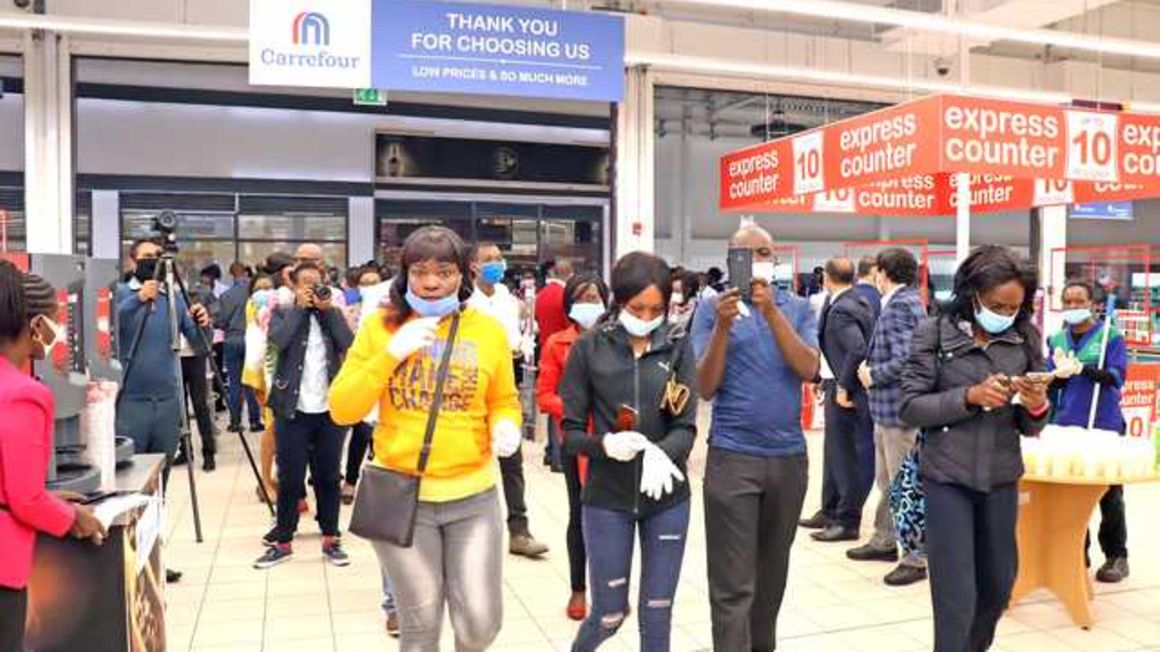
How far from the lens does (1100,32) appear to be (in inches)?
434

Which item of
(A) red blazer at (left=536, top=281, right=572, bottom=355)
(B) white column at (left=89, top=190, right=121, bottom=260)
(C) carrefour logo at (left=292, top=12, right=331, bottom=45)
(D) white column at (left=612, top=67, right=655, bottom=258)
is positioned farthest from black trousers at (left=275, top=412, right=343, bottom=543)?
(B) white column at (left=89, top=190, right=121, bottom=260)

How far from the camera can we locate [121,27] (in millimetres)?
7738

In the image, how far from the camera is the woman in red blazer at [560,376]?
3635 millimetres

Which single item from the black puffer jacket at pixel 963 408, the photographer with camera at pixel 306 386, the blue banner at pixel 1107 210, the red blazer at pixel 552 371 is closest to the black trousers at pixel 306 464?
the photographer with camera at pixel 306 386

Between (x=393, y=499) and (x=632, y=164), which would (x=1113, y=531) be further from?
(x=632, y=164)

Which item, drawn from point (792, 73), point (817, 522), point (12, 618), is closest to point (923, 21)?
point (792, 73)

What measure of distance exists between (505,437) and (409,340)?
339mm

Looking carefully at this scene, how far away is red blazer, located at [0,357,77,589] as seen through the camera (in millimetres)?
1897

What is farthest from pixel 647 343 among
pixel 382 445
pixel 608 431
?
pixel 382 445

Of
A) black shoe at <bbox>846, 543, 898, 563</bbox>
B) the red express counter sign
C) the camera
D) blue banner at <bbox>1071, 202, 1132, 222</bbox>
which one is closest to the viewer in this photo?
the camera

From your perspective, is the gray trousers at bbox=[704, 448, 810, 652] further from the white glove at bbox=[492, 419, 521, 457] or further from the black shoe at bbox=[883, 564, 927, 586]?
the black shoe at bbox=[883, 564, 927, 586]

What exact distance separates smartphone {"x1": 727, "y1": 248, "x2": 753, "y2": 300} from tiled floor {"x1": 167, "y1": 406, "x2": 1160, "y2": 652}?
4.87 ft

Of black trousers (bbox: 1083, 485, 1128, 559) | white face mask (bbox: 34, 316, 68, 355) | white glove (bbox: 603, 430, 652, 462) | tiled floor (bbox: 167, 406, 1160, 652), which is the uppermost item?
white face mask (bbox: 34, 316, 68, 355)

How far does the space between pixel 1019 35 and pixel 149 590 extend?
756cm
